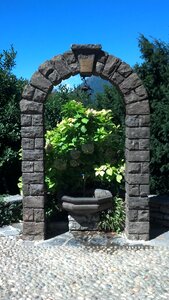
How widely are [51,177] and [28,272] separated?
2.25m

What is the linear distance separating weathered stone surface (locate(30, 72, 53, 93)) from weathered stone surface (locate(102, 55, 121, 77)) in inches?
32.4

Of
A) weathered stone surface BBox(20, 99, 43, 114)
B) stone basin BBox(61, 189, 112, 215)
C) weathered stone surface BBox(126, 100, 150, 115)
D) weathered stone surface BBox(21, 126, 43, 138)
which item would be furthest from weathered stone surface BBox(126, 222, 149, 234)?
weathered stone surface BBox(20, 99, 43, 114)

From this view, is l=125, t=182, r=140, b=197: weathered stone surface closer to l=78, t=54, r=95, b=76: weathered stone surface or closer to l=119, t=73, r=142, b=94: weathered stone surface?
l=119, t=73, r=142, b=94: weathered stone surface

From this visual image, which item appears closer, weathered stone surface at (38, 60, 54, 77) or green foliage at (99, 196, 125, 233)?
weathered stone surface at (38, 60, 54, 77)

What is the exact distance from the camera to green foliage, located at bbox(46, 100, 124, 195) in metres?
6.56

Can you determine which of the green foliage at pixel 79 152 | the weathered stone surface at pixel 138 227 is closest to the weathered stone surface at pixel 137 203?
the weathered stone surface at pixel 138 227

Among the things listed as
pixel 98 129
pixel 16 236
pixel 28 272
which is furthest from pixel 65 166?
pixel 28 272

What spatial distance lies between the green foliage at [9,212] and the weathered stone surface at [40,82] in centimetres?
223

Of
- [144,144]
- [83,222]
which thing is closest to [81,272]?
[83,222]

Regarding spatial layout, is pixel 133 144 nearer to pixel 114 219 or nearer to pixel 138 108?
pixel 138 108

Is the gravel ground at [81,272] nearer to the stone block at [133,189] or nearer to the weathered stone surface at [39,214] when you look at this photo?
the weathered stone surface at [39,214]

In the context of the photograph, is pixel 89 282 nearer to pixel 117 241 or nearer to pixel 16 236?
pixel 117 241

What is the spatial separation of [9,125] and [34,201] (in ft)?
8.58

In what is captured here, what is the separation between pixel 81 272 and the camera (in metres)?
4.58
